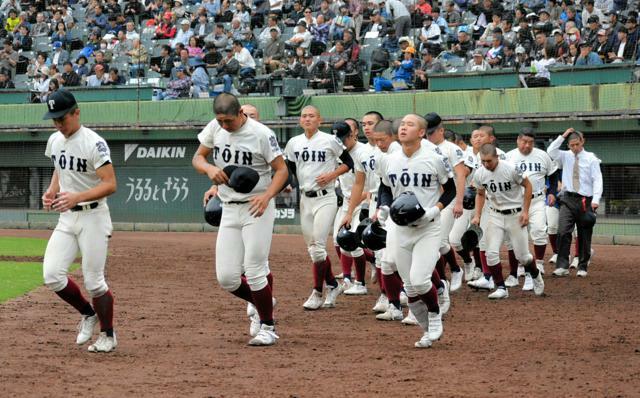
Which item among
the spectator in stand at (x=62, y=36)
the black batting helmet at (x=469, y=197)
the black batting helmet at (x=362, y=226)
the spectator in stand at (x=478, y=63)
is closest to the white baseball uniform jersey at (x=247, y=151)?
the black batting helmet at (x=362, y=226)

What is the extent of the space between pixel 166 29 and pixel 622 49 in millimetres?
14269

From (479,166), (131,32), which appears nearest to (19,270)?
(479,166)

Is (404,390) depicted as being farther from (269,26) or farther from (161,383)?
(269,26)

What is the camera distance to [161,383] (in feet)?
25.2

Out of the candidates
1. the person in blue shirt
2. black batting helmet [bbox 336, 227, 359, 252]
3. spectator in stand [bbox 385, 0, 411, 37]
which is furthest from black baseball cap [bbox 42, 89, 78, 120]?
spectator in stand [bbox 385, 0, 411, 37]

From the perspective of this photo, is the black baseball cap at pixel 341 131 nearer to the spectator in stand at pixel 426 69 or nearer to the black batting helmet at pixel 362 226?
the black batting helmet at pixel 362 226

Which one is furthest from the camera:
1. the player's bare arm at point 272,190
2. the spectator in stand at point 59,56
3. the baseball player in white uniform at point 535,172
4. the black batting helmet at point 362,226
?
the spectator in stand at point 59,56

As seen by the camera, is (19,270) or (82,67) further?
(82,67)

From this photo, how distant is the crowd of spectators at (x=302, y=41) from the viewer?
2377 centimetres

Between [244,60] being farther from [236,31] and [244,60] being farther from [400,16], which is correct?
[400,16]

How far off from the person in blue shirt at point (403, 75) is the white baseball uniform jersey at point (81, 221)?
16919 mm

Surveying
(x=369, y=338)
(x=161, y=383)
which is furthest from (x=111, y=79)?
(x=161, y=383)

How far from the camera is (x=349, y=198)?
1324cm

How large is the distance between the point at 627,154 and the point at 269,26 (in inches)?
420
